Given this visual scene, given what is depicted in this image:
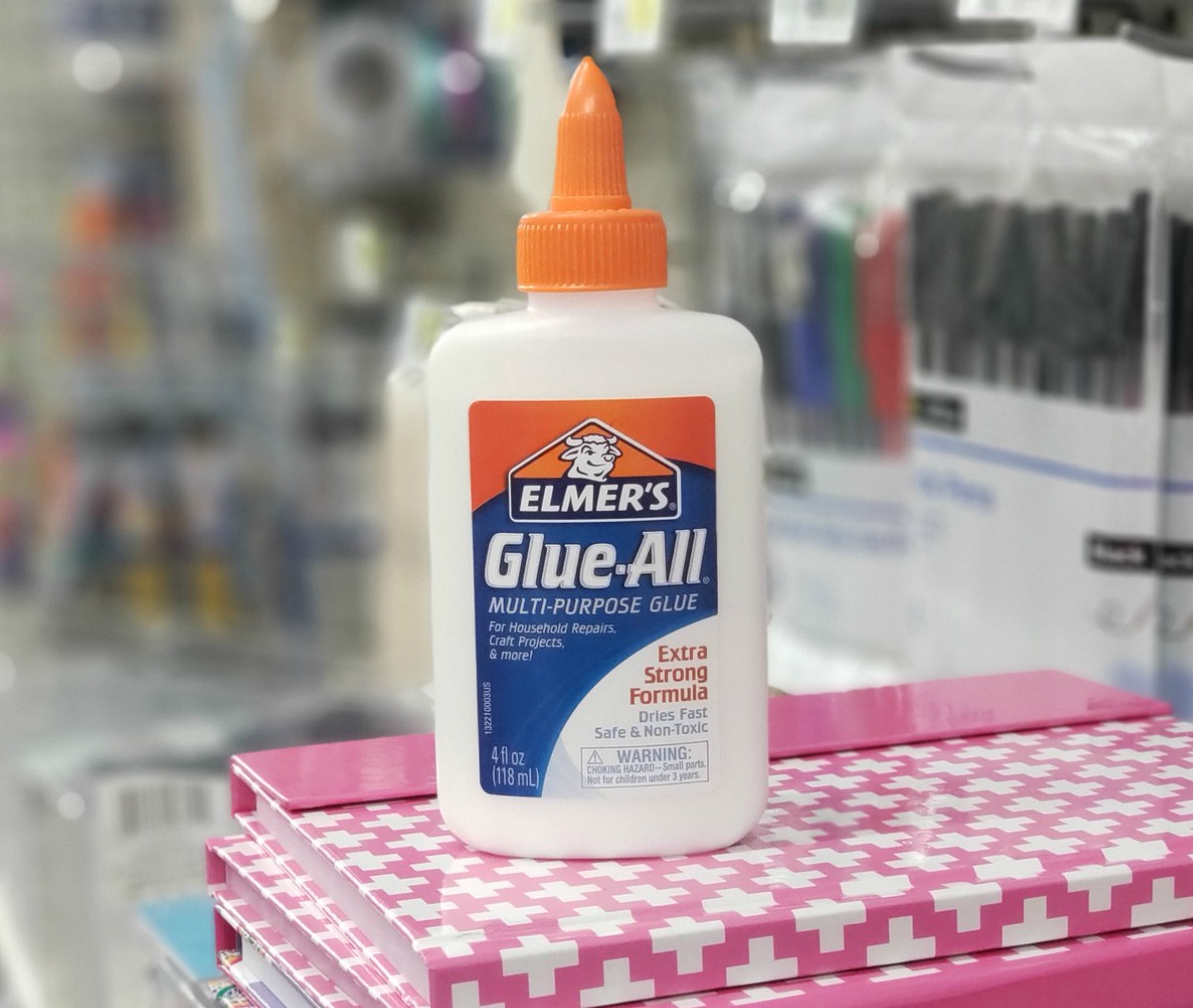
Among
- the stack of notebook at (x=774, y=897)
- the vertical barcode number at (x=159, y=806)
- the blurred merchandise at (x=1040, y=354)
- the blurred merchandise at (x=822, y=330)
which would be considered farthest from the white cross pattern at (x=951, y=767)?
the blurred merchandise at (x=822, y=330)

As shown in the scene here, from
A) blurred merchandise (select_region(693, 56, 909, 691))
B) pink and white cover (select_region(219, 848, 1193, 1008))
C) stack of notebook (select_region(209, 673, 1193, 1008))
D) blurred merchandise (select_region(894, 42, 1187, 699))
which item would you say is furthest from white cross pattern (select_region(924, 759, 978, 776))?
blurred merchandise (select_region(693, 56, 909, 691))

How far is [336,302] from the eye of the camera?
72.9 inches

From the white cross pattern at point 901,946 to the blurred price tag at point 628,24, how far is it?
0.71 meters

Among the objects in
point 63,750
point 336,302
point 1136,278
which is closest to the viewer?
point 1136,278

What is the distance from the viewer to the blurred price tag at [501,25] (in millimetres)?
1051

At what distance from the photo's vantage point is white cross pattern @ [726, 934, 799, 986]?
17.7 inches

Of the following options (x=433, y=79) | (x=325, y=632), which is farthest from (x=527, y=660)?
(x=325, y=632)

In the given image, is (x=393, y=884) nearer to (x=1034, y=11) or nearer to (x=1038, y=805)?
(x=1038, y=805)

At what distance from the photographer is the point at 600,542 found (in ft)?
1.63

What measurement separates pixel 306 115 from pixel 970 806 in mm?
1392

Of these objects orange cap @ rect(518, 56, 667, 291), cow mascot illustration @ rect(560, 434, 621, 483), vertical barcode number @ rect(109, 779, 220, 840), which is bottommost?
vertical barcode number @ rect(109, 779, 220, 840)

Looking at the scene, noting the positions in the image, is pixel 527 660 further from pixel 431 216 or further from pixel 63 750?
pixel 431 216

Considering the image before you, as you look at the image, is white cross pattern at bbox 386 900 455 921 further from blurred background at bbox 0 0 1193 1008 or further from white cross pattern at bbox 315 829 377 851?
blurred background at bbox 0 0 1193 1008

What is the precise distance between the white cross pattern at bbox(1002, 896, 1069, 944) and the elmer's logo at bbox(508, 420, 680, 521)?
5.6 inches
